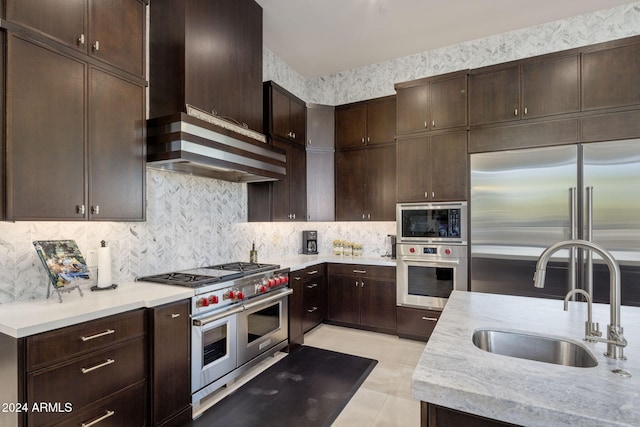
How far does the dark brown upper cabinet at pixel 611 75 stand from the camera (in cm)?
278

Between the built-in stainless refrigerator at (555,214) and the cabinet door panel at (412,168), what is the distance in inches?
20.1

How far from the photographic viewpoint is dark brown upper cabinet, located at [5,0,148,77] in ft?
5.49

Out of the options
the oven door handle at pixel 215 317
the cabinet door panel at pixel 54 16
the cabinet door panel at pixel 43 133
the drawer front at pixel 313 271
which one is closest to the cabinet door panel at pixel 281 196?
the drawer front at pixel 313 271

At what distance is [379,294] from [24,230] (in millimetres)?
3318

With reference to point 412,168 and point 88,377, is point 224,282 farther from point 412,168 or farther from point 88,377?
point 412,168

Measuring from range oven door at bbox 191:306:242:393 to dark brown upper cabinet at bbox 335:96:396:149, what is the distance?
2735 mm

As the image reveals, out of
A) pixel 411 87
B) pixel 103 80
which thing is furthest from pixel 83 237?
pixel 411 87

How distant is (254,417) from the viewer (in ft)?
7.22

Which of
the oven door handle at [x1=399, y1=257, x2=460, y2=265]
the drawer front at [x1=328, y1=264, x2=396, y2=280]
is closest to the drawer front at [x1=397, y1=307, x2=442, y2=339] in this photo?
the drawer front at [x1=328, y1=264, x2=396, y2=280]

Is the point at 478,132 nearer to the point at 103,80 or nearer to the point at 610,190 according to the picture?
the point at 610,190

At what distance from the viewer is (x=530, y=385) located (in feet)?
2.93

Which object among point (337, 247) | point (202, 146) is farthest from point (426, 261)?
point (202, 146)

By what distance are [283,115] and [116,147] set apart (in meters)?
2.03

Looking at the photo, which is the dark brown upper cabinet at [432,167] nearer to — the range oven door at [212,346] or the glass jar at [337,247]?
the glass jar at [337,247]
